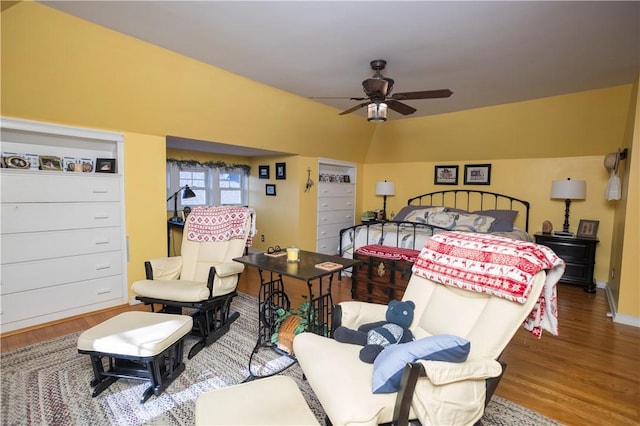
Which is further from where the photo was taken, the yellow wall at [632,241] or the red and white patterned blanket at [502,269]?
the yellow wall at [632,241]

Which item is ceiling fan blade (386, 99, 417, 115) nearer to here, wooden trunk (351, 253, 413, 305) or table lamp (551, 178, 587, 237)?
wooden trunk (351, 253, 413, 305)

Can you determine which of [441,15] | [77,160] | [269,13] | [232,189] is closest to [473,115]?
[441,15]

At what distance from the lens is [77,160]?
3.45m

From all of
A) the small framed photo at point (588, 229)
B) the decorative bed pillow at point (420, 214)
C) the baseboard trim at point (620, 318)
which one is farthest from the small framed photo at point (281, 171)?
the baseboard trim at point (620, 318)

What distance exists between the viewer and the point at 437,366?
1292mm

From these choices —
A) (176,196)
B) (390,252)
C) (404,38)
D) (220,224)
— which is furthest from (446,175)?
(176,196)

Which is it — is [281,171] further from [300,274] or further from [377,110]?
[300,274]

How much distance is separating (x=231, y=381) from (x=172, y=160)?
4.02 m

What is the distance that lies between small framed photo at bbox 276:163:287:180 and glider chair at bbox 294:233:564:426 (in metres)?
4.09

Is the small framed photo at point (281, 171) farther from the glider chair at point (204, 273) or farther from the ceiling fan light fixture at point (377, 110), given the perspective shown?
the ceiling fan light fixture at point (377, 110)

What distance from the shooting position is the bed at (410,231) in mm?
3574

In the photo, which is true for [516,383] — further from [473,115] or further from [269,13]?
[473,115]

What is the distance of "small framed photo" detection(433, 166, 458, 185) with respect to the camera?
18.5ft

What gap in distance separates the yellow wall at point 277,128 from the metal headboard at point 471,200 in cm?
13
